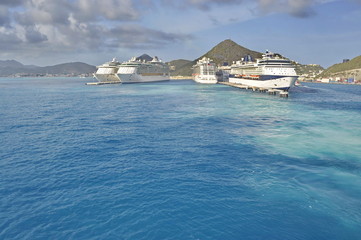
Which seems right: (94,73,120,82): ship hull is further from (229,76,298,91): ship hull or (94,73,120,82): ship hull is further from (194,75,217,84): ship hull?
(229,76,298,91): ship hull

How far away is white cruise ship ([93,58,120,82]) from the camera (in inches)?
7170

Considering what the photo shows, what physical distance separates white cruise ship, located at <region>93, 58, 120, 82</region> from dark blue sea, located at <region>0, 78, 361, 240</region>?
14803cm

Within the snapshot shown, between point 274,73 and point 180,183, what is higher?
point 274,73

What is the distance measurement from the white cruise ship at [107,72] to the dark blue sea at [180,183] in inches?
5828

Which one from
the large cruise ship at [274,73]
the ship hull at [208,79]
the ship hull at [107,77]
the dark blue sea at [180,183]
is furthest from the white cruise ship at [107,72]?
the dark blue sea at [180,183]

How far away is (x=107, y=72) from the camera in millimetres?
182125

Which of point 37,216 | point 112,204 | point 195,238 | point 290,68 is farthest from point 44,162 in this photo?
point 290,68

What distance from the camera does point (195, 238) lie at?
14391 millimetres

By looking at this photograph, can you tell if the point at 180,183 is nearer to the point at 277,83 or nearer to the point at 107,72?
the point at 277,83

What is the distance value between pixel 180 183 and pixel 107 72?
174 meters

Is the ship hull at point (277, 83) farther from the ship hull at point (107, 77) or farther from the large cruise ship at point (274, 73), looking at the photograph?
the ship hull at point (107, 77)

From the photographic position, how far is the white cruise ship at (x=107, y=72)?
182125mm

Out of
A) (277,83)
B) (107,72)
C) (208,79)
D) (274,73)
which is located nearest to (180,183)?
(277,83)

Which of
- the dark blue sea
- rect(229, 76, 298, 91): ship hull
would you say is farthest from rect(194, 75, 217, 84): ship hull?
the dark blue sea
